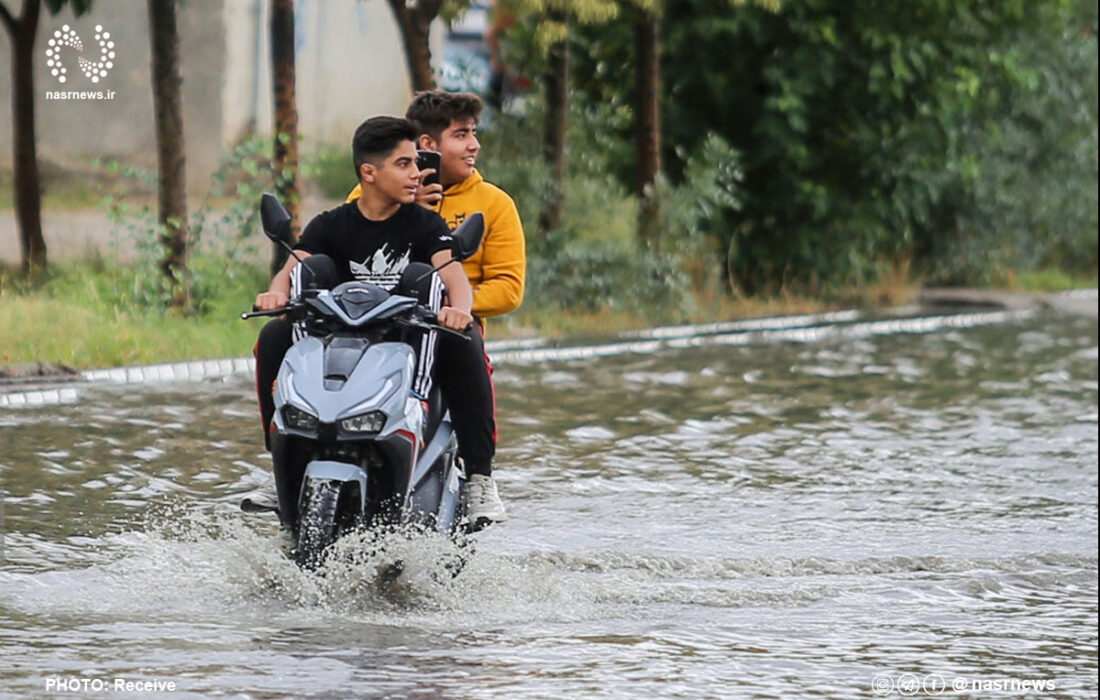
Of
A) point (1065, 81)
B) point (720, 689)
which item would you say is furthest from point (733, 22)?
point (720, 689)

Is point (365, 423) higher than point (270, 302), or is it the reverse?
point (270, 302)

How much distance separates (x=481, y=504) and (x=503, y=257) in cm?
99

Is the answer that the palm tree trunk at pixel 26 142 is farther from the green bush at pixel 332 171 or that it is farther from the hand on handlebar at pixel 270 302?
the hand on handlebar at pixel 270 302

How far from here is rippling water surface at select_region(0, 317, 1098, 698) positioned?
252 inches

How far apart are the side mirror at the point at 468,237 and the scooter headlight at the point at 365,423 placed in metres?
0.63

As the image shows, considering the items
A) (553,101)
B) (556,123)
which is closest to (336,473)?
(556,123)

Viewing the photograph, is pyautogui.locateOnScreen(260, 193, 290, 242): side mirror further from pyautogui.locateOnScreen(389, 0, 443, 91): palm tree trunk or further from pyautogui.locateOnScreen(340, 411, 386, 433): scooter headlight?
pyautogui.locateOnScreen(389, 0, 443, 91): palm tree trunk

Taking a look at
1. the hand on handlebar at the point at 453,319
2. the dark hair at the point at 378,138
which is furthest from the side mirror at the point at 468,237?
the dark hair at the point at 378,138

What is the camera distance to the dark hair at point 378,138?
739cm

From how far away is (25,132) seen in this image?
17531 mm

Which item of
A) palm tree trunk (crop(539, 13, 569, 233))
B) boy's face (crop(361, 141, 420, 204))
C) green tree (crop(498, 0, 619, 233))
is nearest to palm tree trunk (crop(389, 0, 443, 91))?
green tree (crop(498, 0, 619, 233))

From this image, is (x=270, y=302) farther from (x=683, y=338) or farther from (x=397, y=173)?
(x=683, y=338)

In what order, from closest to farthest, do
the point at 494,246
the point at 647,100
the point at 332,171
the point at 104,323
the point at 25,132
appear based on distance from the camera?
the point at 494,246 → the point at 104,323 → the point at 25,132 → the point at 647,100 → the point at 332,171
